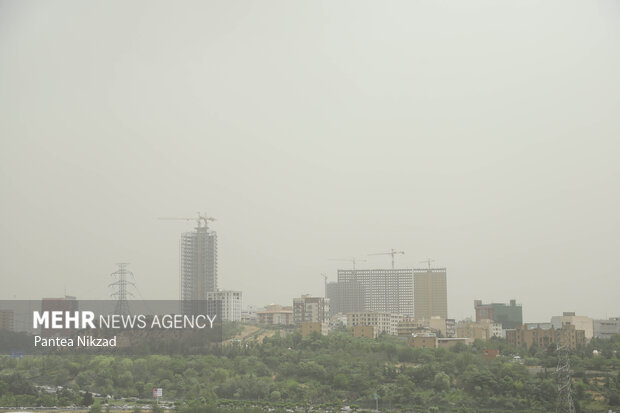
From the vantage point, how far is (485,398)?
16078 mm

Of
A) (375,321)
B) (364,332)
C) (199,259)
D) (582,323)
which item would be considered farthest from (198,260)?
(582,323)

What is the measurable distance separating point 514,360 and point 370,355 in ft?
11.6

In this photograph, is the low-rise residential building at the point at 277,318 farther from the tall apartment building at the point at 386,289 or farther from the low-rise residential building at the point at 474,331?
the tall apartment building at the point at 386,289

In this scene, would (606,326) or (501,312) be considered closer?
(606,326)

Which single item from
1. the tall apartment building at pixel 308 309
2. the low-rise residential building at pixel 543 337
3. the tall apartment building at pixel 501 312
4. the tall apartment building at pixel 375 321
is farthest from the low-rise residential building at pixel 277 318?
the low-rise residential building at pixel 543 337

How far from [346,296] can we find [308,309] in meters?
17.4

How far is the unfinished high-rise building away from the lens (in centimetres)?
3747

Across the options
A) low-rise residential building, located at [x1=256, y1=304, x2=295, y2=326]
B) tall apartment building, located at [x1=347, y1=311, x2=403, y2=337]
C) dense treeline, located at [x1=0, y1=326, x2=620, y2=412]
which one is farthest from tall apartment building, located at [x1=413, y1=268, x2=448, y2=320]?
dense treeline, located at [x1=0, y1=326, x2=620, y2=412]

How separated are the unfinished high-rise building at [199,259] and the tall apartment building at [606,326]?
16967 millimetres

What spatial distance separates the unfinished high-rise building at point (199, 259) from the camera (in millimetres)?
37469

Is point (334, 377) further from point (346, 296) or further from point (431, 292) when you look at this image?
point (346, 296)

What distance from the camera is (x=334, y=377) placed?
59.0ft

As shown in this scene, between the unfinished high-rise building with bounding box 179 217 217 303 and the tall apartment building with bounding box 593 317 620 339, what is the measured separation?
17.0m

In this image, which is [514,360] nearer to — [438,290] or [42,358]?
[42,358]
